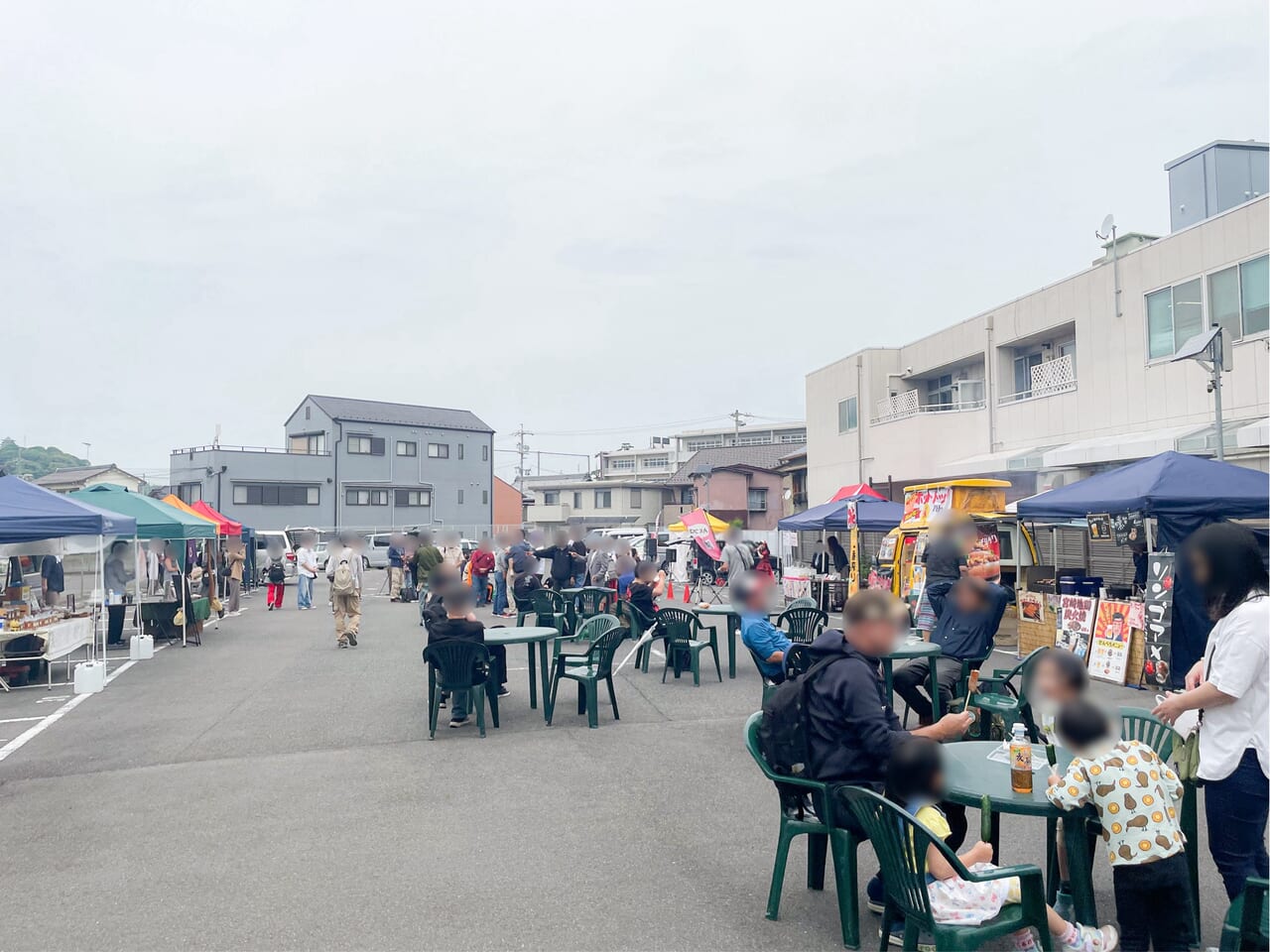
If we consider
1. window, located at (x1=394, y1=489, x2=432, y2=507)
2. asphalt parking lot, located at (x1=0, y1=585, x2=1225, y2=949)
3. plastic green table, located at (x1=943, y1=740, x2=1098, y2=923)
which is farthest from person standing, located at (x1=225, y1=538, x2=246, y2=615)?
window, located at (x1=394, y1=489, x2=432, y2=507)

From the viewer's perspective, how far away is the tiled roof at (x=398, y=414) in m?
44.7

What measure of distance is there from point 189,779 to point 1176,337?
1553 cm

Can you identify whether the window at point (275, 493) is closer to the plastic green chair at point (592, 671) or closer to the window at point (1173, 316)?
the window at point (1173, 316)

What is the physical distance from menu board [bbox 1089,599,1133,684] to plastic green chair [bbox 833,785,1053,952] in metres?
7.12

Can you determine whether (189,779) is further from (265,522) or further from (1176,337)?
(265,522)

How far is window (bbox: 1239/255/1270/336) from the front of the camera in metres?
13.0

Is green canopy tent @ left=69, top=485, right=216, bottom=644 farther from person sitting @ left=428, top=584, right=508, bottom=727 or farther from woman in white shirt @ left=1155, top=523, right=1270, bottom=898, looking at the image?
woman in white shirt @ left=1155, top=523, right=1270, bottom=898

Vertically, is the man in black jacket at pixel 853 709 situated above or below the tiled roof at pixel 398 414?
below

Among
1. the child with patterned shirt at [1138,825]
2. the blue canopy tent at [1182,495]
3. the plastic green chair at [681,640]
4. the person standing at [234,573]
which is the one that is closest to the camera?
the child with patterned shirt at [1138,825]

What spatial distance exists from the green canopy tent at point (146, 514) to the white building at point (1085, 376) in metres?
14.5

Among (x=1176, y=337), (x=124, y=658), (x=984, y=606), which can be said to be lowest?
(x=124, y=658)

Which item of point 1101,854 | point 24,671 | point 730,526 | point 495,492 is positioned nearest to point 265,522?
point 495,492

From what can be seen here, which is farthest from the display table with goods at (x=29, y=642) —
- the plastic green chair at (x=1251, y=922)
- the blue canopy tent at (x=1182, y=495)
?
the blue canopy tent at (x=1182, y=495)

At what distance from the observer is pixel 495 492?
51469mm
